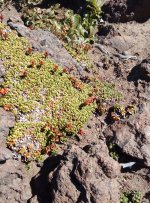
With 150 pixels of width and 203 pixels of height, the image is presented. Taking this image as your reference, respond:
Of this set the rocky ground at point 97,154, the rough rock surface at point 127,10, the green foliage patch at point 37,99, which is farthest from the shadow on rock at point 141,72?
the rough rock surface at point 127,10

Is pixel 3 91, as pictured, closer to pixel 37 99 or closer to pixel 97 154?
pixel 37 99

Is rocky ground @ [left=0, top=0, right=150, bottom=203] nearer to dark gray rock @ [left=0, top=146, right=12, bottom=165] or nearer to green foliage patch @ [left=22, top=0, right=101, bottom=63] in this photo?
dark gray rock @ [left=0, top=146, right=12, bottom=165]

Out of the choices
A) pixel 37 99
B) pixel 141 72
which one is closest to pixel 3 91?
pixel 37 99

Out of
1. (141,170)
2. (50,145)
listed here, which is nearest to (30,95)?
(50,145)

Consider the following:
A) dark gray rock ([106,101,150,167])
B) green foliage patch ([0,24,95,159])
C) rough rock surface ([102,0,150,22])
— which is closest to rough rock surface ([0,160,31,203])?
green foliage patch ([0,24,95,159])

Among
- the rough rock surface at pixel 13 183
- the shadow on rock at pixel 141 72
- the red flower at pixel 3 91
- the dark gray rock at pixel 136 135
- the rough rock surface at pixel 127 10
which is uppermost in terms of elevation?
the rough rock surface at pixel 127 10

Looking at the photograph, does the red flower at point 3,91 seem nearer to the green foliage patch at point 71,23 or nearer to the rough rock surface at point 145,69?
the green foliage patch at point 71,23

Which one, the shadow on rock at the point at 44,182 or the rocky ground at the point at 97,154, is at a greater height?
the rocky ground at the point at 97,154

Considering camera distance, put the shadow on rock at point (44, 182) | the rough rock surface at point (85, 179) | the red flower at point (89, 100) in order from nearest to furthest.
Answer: the rough rock surface at point (85, 179)
the shadow on rock at point (44, 182)
the red flower at point (89, 100)
